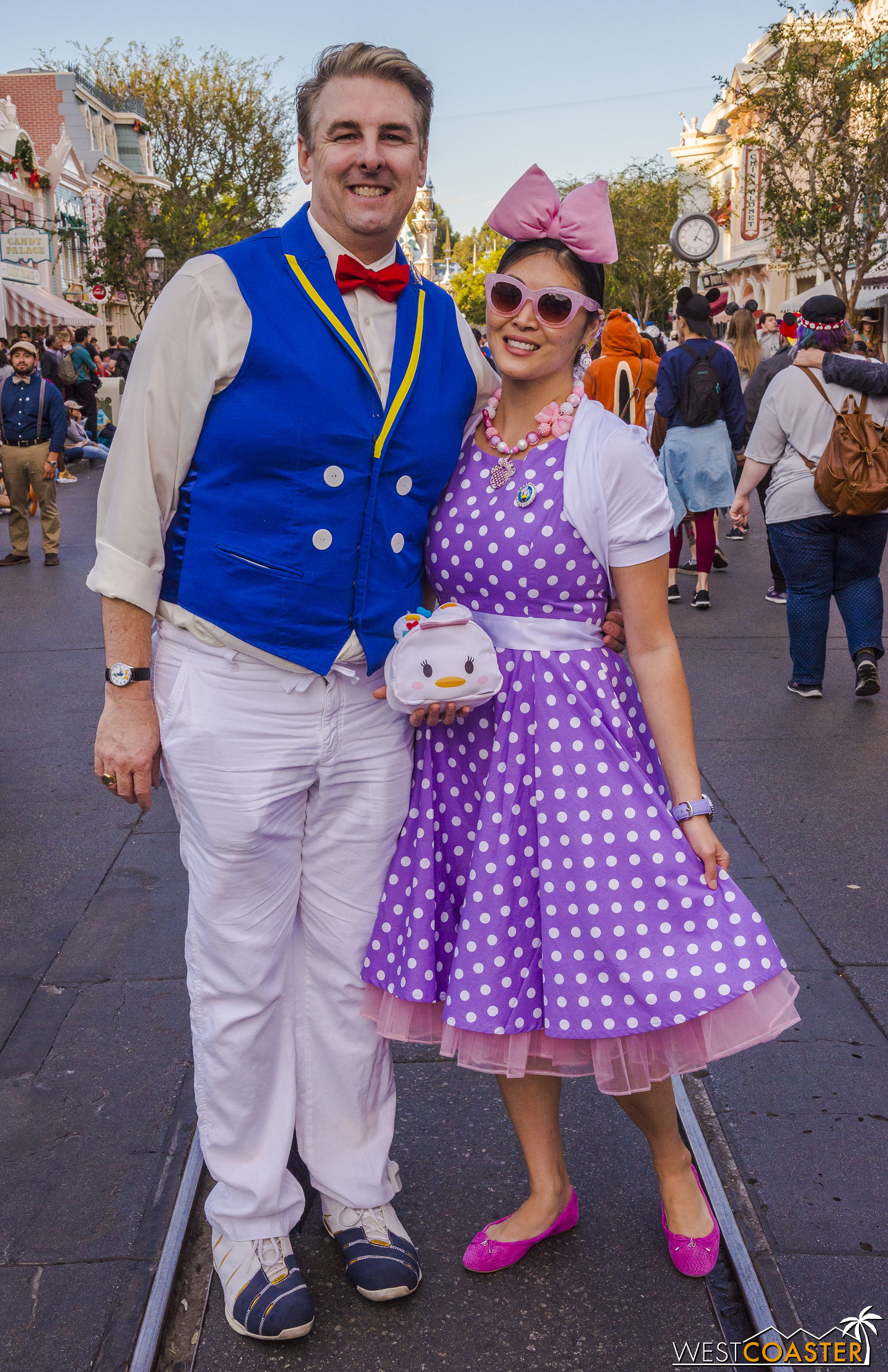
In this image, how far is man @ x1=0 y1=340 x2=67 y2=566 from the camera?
38.8ft

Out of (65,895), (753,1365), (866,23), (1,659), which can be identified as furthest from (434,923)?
(866,23)

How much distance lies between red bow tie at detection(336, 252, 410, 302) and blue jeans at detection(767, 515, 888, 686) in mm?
4577

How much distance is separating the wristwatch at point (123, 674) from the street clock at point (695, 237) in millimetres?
17035

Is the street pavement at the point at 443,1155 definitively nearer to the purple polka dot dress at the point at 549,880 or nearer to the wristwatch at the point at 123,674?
the purple polka dot dress at the point at 549,880

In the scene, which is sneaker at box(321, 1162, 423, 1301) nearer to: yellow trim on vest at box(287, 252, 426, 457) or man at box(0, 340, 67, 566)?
yellow trim on vest at box(287, 252, 426, 457)

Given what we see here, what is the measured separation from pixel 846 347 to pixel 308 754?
5.27 meters

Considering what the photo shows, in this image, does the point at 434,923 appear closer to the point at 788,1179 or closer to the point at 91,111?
the point at 788,1179

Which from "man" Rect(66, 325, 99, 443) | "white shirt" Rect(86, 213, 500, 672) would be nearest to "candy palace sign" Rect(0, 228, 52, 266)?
"man" Rect(66, 325, 99, 443)

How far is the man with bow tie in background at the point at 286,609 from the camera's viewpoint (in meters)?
2.17

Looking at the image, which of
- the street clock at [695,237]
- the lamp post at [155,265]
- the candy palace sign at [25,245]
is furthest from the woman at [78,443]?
the street clock at [695,237]

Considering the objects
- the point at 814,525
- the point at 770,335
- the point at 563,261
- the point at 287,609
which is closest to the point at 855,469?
the point at 814,525

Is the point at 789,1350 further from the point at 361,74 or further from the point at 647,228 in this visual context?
the point at 647,228

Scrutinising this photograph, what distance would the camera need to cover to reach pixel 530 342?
2.36 m

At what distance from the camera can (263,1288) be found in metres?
2.34
